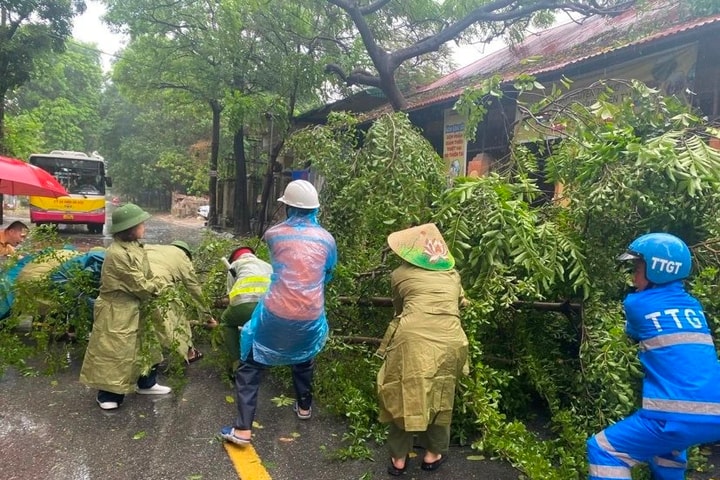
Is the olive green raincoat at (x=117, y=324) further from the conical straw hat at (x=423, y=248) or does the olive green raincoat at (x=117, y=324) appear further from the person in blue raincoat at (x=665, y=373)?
the person in blue raincoat at (x=665, y=373)

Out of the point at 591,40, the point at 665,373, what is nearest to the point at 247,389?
the point at 665,373

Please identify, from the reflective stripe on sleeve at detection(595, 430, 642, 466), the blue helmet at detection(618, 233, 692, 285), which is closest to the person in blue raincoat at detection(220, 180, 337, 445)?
the reflective stripe on sleeve at detection(595, 430, 642, 466)

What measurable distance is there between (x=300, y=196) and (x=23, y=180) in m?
3.40

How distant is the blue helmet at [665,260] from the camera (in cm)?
246

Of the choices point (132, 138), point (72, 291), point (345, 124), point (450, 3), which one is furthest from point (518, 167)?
point (132, 138)

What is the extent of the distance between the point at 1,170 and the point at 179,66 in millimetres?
10724

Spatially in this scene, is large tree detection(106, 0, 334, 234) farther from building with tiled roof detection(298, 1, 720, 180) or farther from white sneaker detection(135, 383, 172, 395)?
white sneaker detection(135, 383, 172, 395)

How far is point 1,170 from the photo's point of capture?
508 cm

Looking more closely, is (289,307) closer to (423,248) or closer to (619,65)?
(423,248)

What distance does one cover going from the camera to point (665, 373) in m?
2.36

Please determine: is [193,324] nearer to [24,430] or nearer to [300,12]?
[24,430]

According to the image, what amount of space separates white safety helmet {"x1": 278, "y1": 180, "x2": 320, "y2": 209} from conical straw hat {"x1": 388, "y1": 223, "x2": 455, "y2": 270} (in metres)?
0.63

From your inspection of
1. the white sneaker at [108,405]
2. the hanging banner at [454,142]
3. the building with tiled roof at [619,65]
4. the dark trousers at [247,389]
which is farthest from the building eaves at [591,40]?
the white sneaker at [108,405]

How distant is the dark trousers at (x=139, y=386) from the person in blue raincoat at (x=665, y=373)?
318 centimetres
